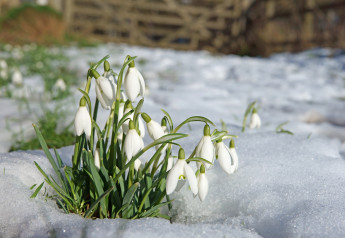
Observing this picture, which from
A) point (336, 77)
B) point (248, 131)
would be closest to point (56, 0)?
point (336, 77)

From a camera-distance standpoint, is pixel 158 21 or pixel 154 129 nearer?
pixel 154 129

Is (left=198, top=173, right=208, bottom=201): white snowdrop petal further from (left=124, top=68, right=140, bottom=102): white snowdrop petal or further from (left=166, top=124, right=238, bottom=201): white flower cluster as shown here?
(left=124, top=68, right=140, bottom=102): white snowdrop petal

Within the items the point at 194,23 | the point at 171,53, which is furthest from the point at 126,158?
the point at 194,23

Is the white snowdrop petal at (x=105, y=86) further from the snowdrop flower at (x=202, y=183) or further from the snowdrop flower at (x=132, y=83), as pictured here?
the snowdrop flower at (x=202, y=183)

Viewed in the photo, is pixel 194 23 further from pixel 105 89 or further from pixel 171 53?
pixel 105 89

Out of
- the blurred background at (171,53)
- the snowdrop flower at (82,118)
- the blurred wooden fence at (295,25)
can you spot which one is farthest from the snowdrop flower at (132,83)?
the blurred wooden fence at (295,25)

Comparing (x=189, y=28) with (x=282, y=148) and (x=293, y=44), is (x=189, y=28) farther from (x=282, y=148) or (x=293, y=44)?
(x=282, y=148)

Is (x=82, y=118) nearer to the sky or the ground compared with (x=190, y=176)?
nearer to the sky

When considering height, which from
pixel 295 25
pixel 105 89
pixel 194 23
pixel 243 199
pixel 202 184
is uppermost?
pixel 194 23
